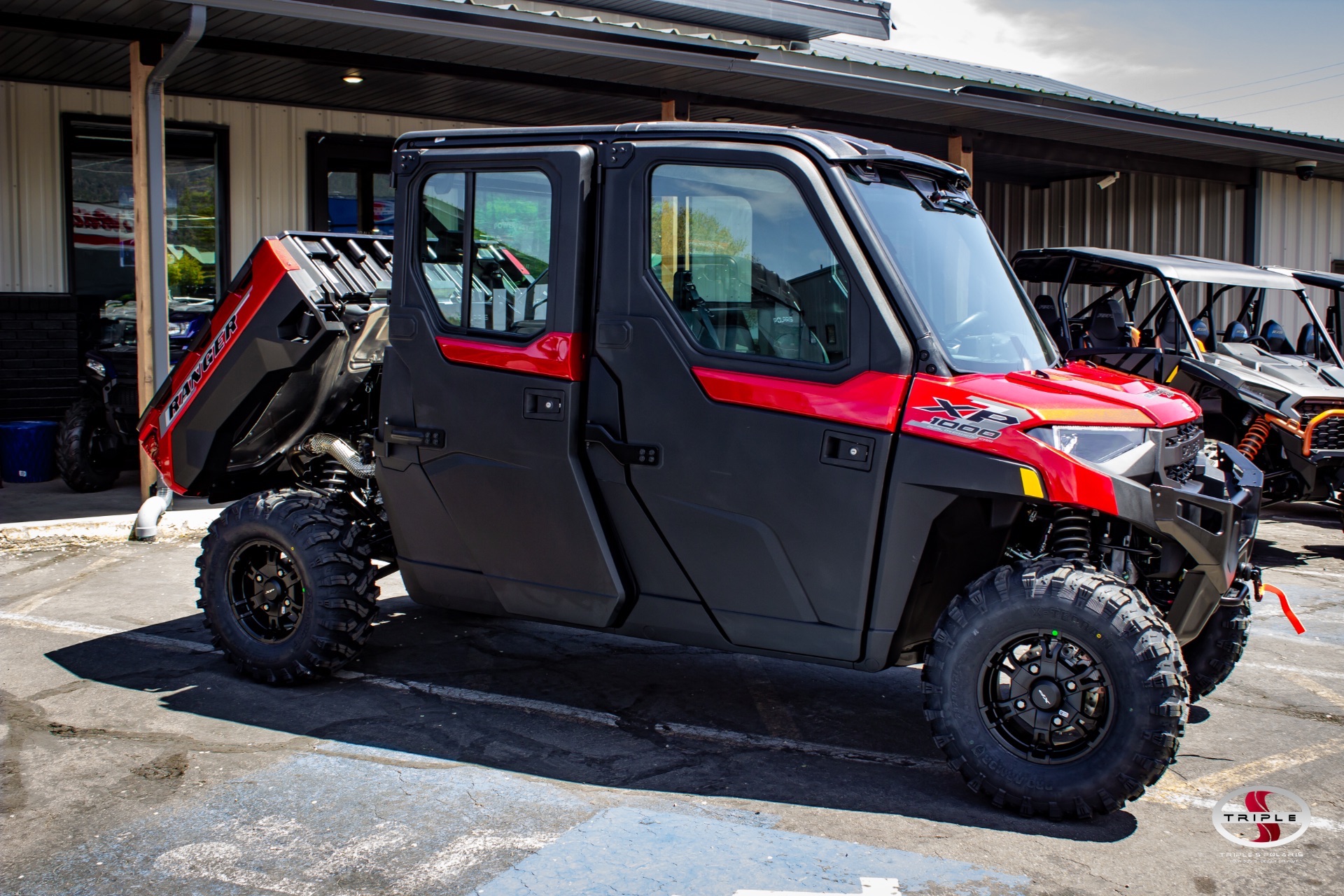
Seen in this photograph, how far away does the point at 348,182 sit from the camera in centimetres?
1281

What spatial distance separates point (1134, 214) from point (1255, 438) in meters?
10.3

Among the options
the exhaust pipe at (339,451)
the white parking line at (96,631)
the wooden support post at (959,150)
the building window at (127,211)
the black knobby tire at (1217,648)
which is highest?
the wooden support post at (959,150)

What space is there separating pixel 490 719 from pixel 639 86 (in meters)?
7.88

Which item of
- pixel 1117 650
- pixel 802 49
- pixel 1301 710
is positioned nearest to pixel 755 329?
pixel 1117 650

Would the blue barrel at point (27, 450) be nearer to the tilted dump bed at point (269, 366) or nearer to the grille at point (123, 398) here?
the grille at point (123, 398)

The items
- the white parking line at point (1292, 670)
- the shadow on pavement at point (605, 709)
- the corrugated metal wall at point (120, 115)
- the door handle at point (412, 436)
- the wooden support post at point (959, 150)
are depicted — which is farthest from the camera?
the wooden support post at point (959, 150)

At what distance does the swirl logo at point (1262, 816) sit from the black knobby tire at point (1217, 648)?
579 mm

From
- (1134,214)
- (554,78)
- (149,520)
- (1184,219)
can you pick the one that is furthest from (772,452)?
(1184,219)

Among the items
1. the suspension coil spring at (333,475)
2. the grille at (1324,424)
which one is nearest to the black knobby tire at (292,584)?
the suspension coil spring at (333,475)

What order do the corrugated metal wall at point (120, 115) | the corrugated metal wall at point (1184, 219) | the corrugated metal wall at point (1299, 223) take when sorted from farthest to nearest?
the corrugated metal wall at point (1184, 219)
the corrugated metal wall at point (1299, 223)
the corrugated metal wall at point (120, 115)

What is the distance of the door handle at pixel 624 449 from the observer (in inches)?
166

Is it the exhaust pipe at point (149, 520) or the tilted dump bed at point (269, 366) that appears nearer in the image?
the tilted dump bed at point (269, 366)

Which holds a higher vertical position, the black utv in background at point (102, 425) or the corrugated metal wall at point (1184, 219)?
the corrugated metal wall at point (1184, 219)

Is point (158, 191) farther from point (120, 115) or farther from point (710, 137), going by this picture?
point (710, 137)
